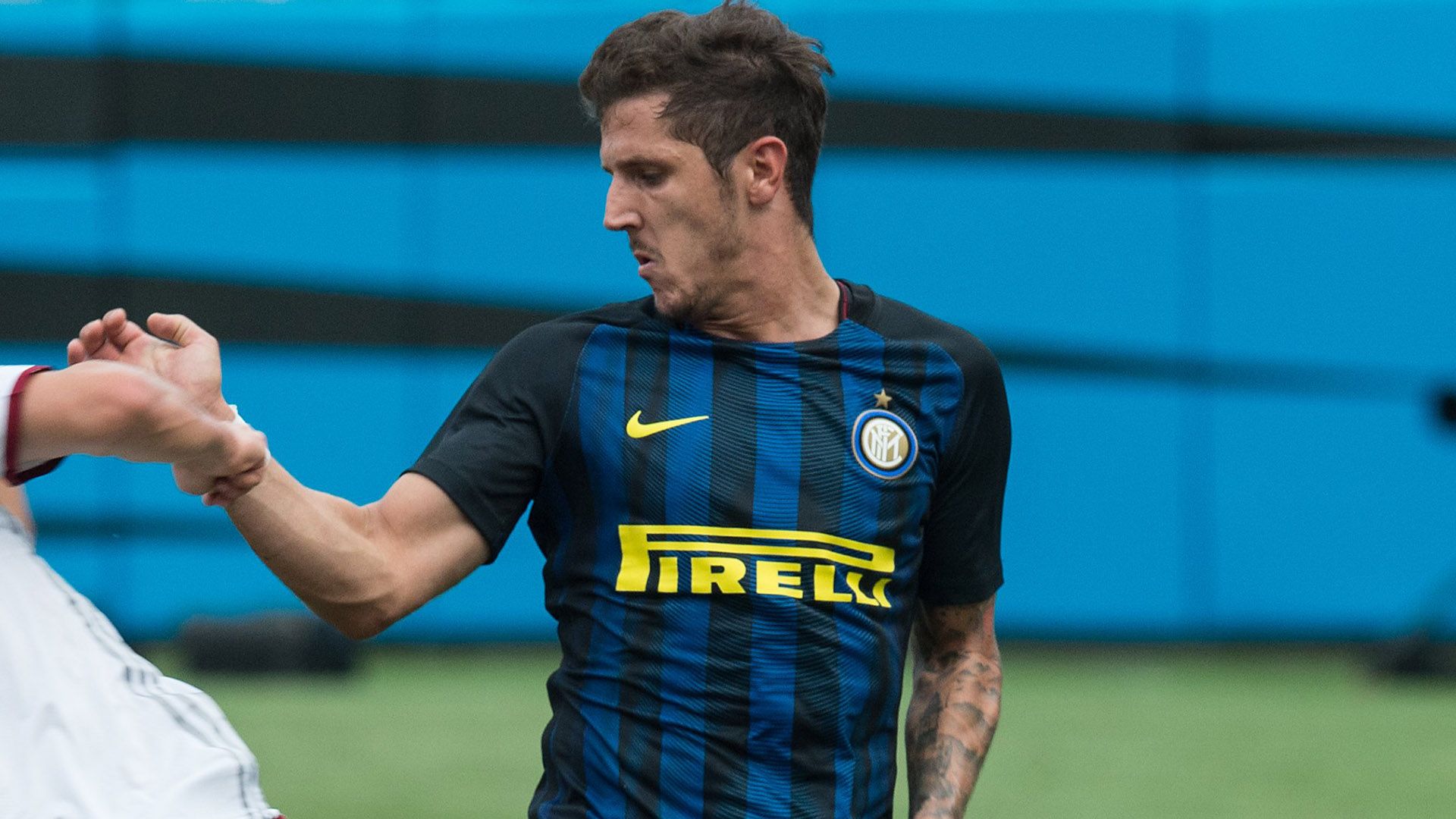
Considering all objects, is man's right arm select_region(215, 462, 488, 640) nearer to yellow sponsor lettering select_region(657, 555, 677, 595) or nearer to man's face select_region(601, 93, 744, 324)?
yellow sponsor lettering select_region(657, 555, 677, 595)

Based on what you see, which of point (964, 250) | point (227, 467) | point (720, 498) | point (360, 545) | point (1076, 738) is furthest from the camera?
point (964, 250)

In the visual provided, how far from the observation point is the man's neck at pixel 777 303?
6.05 feet

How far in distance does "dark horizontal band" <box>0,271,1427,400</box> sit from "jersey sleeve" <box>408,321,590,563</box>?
5030mm

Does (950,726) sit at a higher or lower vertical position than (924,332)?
lower

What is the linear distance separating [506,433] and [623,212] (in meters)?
0.25

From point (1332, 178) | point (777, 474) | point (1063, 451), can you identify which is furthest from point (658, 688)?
point (1332, 178)

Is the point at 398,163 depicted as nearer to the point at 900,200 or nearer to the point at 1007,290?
the point at 900,200

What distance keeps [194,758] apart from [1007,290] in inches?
227

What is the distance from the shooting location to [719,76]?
179 cm

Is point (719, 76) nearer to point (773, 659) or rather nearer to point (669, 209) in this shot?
point (669, 209)

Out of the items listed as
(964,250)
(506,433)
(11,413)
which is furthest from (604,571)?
(964,250)

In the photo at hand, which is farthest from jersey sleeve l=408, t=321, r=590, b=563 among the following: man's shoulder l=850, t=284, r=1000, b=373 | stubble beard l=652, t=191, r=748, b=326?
man's shoulder l=850, t=284, r=1000, b=373

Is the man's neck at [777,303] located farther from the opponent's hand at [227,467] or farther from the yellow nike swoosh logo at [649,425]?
the opponent's hand at [227,467]

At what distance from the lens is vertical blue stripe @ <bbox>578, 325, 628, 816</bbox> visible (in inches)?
65.8
